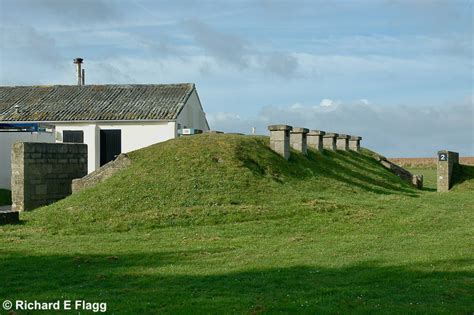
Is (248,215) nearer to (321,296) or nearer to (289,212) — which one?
(289,212)

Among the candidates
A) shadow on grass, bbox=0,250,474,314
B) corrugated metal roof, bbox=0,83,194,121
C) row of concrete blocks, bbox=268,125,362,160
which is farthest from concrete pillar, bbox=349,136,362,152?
shadow on grass, bbox=0,250,474,314

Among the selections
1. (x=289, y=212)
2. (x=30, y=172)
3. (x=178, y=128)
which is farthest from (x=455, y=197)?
(x=178, y=128)

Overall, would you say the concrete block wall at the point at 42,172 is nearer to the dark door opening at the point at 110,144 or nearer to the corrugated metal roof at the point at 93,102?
the corrugated metal roof at the point at 93,102

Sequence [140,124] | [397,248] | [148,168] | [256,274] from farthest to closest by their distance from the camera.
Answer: [140,124] < [148,168] < [397,248] < [256,274]

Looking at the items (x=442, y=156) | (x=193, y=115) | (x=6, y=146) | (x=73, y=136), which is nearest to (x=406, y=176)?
(x=442, y=156)

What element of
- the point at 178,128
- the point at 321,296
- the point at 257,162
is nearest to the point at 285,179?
the point at 257,162

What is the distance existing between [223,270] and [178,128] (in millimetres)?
25964

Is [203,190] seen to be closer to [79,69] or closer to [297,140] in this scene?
[297,140]

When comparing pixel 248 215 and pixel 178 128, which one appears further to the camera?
pixel 178 128

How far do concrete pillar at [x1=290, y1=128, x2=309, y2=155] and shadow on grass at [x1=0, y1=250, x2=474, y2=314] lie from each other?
1553 cm

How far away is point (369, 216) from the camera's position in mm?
18812

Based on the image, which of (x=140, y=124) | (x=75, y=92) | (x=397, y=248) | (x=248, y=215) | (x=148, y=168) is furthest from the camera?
(x=75, y=92)

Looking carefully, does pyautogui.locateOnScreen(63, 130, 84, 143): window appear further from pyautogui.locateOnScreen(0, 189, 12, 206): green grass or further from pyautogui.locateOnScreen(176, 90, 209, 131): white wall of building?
pyautogui.locateOnScreen(0, 189, 12, 206): green grass

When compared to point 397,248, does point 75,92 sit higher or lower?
higher
